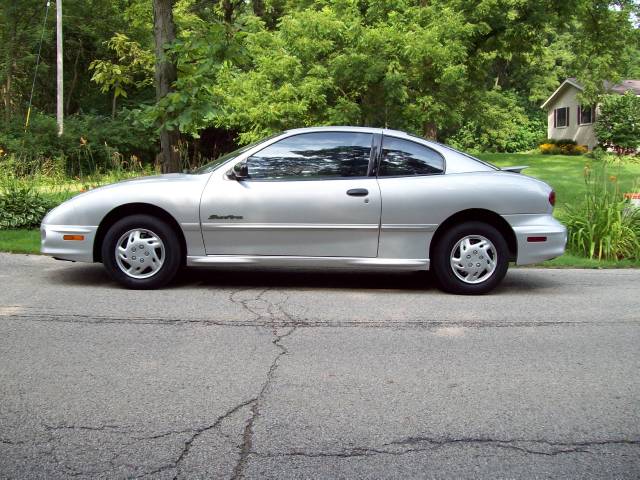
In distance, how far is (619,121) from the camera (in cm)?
3831

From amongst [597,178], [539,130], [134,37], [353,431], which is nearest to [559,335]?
[353,431]

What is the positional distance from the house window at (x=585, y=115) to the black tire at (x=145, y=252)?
4030cm

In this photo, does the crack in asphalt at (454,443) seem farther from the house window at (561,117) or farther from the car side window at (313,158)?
the house window at (561,117)

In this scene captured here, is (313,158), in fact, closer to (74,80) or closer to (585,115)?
(74,80)

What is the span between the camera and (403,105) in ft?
55.0

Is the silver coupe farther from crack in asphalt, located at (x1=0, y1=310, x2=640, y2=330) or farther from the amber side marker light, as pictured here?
crack in asphalt, located at (x1=0, y1=310, x2=640, y2=330)

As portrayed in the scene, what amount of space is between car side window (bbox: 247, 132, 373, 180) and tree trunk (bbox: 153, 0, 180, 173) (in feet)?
13.1

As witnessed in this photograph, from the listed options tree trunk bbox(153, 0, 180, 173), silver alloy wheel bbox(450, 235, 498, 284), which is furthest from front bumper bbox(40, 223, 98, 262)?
tree trunk bbox(153, 0, 180, 173)

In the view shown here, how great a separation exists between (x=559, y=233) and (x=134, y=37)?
3005 cm

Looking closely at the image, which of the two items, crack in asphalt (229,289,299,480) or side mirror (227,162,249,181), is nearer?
crack in asphalt (229,289,299,480)

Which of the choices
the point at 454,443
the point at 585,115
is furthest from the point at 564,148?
the point at 454,443

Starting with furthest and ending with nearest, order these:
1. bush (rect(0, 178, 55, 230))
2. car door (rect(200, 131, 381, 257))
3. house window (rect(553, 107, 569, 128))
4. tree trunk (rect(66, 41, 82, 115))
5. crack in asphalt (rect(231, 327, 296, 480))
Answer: house window (rect(553, 107, 569, 128)) < tree trunk (rect(66, 41, 82, 115)) < bush (rect(0, 178, 55, 230)) < car door (rect(200, 131, 381, 257)) < crack in asphalt (rect(231, 327, 296, 480))

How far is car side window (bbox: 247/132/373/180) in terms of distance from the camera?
7.30 metres

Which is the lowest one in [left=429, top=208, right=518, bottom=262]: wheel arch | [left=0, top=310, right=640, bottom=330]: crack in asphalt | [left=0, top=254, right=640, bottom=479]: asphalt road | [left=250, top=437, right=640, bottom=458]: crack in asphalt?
[left=250, top=437, right=640, bottom=458]: crack in asphalt
